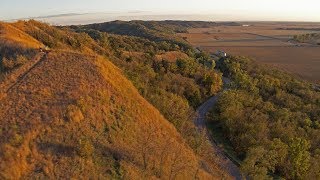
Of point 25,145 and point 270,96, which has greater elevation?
point 25,145

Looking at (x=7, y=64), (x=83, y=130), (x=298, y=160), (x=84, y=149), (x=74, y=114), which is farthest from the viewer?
(x=298, y=160)

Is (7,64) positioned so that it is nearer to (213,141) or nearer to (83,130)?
(83,130)

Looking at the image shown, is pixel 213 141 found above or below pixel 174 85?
below

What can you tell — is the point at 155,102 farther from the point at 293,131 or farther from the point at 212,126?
the point at 293,131

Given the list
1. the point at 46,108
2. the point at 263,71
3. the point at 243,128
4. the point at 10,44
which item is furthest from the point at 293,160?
the point at 263,71

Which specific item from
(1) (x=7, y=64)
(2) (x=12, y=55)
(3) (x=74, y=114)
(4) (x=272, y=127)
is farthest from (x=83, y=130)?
(4) (x=272, y=127)

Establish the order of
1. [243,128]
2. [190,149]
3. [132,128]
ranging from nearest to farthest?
[132,128], [190,149], [243,128]
